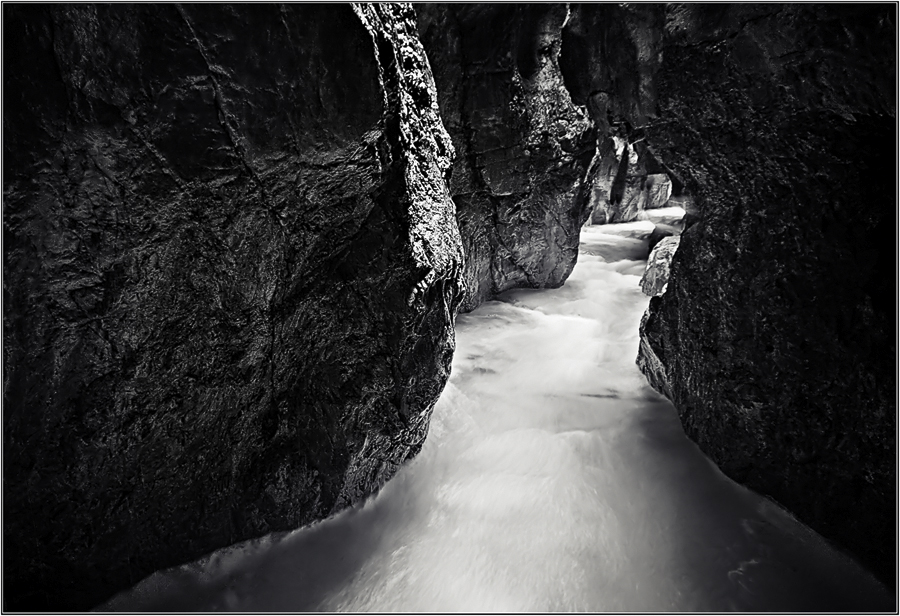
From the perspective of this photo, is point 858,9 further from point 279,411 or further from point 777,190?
point 279,411

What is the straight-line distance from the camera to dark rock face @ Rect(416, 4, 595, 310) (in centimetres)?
557

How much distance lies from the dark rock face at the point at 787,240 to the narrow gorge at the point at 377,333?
0.02 meters

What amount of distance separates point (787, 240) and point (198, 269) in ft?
11.6

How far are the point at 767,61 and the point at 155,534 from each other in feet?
14.8

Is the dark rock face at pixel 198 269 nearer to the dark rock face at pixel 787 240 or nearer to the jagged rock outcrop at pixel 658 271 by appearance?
the dark rock face at pixel 787 240

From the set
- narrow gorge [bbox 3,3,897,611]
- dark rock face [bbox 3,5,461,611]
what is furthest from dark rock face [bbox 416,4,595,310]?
dark rock face [bbox 3,5,461,611]

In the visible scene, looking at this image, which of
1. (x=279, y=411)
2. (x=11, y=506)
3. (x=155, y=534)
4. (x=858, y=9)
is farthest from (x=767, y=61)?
(x=11, y=506)

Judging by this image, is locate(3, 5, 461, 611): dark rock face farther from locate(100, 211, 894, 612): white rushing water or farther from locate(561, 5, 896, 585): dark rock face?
locate(561, 5, 896, 585): dark rock face

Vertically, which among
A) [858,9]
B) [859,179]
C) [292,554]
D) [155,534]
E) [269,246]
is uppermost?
[858,9]

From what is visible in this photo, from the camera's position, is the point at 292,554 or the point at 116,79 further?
the point at 292,554

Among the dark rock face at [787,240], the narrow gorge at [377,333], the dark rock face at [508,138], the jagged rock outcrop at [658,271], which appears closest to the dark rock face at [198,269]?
the narrow gorge at [377,333]

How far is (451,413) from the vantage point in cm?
459

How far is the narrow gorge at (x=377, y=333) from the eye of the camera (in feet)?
6.96

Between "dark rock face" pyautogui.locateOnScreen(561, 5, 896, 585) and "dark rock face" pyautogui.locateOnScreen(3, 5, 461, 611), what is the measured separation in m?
1.85
